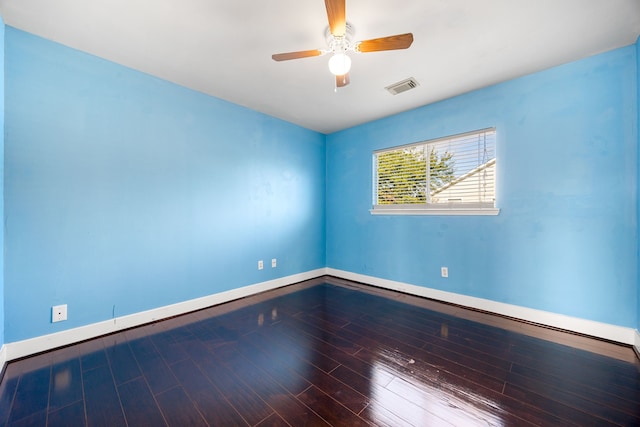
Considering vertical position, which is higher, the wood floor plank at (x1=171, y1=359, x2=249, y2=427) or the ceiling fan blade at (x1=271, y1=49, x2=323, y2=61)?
the ceiling fan blade at (x1=271, y1=49, x2=323, y2=61)

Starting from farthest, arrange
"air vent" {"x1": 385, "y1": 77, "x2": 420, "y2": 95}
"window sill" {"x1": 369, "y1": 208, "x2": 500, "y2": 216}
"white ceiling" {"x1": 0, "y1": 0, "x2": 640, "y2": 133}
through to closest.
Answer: "window sill" {"x1": 369, "y1": 208, "x2": 500, "y2": 216}, "air vent" {"x1": 385, "y1": 77, "x2": 420, "y2": 95}, "white ceiling" {"x1": 0, "y1": 0, "x2": 640, "y2": 133}

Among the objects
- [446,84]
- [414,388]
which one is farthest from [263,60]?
[414,388]

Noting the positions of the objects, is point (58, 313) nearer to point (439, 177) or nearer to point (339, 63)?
point (339, 63)

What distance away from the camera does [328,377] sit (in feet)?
5.67

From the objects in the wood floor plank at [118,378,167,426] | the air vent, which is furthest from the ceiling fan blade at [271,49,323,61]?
the wood floor plank at [118,378,167,426]

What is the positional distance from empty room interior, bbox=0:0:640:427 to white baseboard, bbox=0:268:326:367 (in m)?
0.02

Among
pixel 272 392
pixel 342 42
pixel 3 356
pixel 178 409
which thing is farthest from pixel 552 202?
pixel 3 356

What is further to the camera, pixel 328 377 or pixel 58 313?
pixel 58 313

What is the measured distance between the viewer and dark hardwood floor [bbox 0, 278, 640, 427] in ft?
4.59

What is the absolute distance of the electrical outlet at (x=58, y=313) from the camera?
205 cm

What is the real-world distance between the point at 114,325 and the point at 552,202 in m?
4.30

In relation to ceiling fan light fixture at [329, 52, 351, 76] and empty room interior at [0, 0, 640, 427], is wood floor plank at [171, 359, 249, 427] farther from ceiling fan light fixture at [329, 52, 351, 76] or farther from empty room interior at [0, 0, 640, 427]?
ceiling fan light fixture at [329, 52, 351, 76]

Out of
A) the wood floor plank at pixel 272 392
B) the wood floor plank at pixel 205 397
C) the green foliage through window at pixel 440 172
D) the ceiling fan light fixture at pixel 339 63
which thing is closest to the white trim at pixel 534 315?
the green foliage through window at pixel 440 172

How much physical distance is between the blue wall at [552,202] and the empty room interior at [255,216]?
19 millimetres
